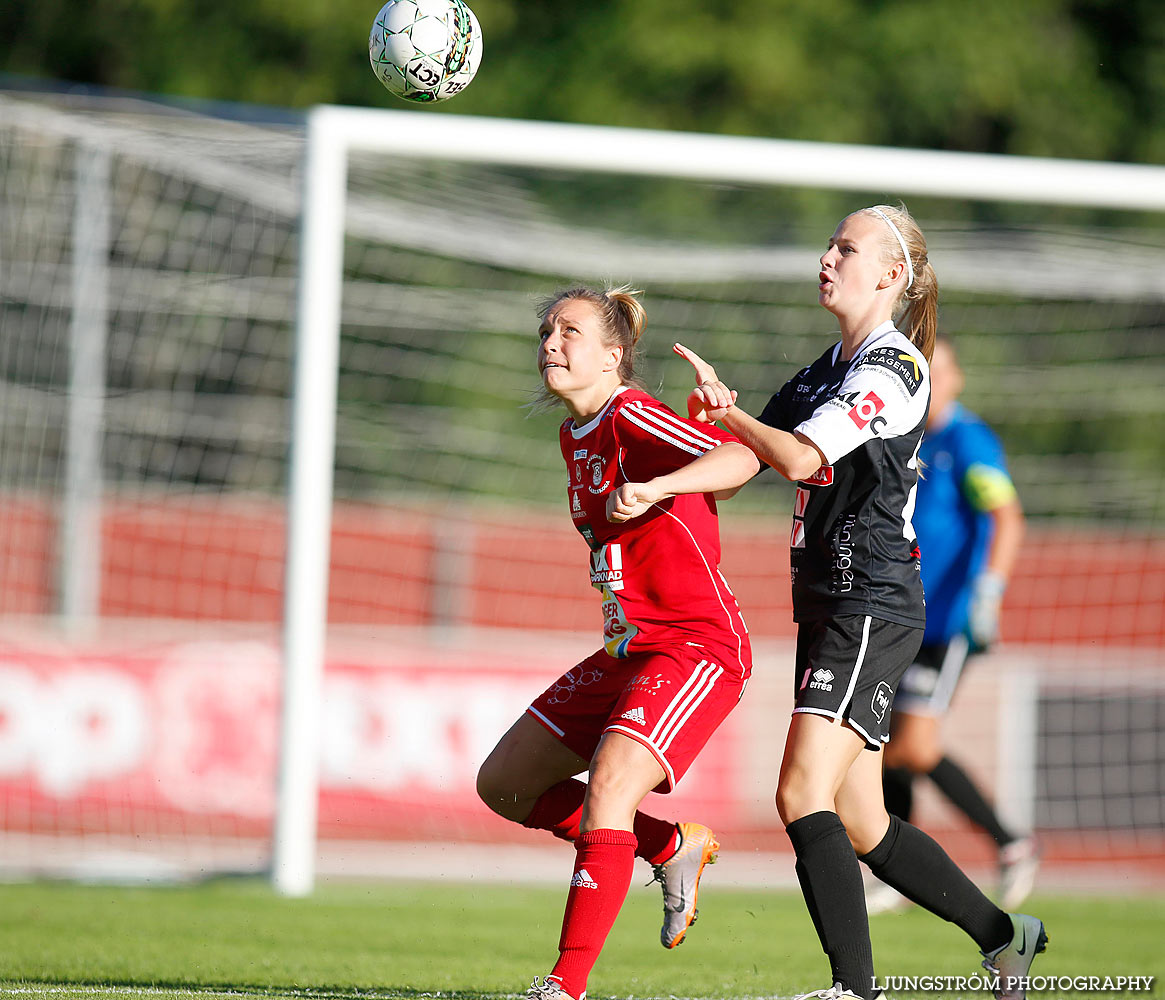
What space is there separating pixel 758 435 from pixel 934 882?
1341 millimetres

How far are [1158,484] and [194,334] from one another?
11.7m

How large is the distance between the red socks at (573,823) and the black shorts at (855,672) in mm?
742

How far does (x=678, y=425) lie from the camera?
402 centimetres

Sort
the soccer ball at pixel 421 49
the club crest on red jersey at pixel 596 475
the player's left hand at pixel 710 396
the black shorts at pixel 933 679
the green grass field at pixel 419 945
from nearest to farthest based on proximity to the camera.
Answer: the player's left hand at pixel 710 396, the club crest on red jersey at pixel 596 475, the green grass field at pixel 419 945, the soccer ball at pixel 421 49, the black shorts at pixel 933 679

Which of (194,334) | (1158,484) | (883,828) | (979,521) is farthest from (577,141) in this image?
(1158,484)

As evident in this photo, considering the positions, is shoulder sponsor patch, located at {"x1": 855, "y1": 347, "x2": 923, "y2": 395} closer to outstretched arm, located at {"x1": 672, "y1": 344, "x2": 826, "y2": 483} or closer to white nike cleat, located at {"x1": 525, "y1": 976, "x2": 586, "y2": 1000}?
outstretched arm, located at {"x1": 672, "y1": 344, "x2": 826, "y2": 483}

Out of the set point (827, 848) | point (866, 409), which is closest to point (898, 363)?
point (866, 409)

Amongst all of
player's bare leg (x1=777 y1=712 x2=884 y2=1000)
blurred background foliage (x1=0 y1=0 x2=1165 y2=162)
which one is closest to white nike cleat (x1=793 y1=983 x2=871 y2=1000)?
player's bare leg (x1=777 y1=712 x2=884 y2=1000)

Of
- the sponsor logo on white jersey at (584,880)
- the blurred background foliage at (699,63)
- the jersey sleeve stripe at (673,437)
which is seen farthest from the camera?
the blurred background foliage at (699,63)

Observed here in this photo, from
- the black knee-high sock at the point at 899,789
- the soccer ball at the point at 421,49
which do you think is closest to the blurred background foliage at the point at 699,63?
the soccer ball at the point at 421,49

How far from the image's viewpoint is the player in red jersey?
12.3 feet

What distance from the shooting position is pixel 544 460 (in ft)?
50.2

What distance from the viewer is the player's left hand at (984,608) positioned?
Result: 669 centimetres

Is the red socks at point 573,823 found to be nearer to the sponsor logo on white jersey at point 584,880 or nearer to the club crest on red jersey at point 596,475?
the sponsor logo on white jersey at point 584,880
